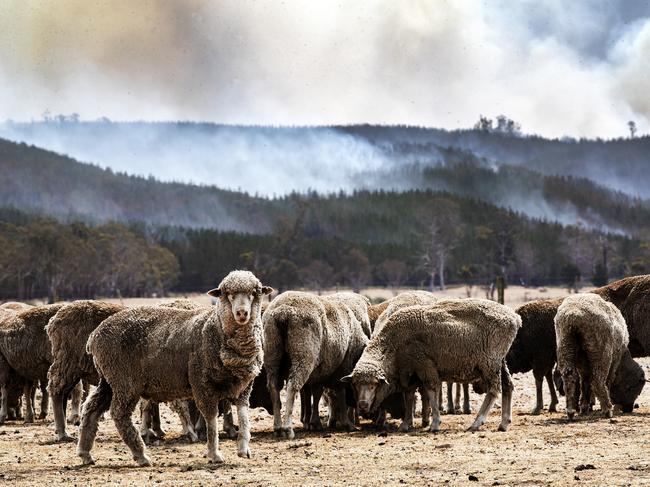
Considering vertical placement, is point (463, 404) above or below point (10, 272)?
below

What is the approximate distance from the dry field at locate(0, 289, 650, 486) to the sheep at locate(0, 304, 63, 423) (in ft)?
7.23

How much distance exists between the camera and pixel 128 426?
14602mm

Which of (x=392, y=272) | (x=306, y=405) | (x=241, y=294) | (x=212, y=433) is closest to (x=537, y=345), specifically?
(x=306, y=405)

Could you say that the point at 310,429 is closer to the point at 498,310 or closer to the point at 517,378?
the point at 498,310

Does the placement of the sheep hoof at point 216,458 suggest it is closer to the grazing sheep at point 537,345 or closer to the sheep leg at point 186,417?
the sheep leg at point 186,417

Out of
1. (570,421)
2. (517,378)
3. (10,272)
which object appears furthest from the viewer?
(10,272)

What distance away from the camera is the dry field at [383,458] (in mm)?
12859

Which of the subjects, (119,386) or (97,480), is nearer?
(97,480)

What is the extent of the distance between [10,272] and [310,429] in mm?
91366

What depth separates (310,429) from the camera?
19.3 meters

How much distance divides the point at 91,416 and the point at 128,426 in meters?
0.64

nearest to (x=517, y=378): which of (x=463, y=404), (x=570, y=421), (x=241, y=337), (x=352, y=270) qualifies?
(x=463, y=404)

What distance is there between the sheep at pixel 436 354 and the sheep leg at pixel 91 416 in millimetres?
4648

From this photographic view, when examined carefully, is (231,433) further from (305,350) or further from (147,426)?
(305,350)
